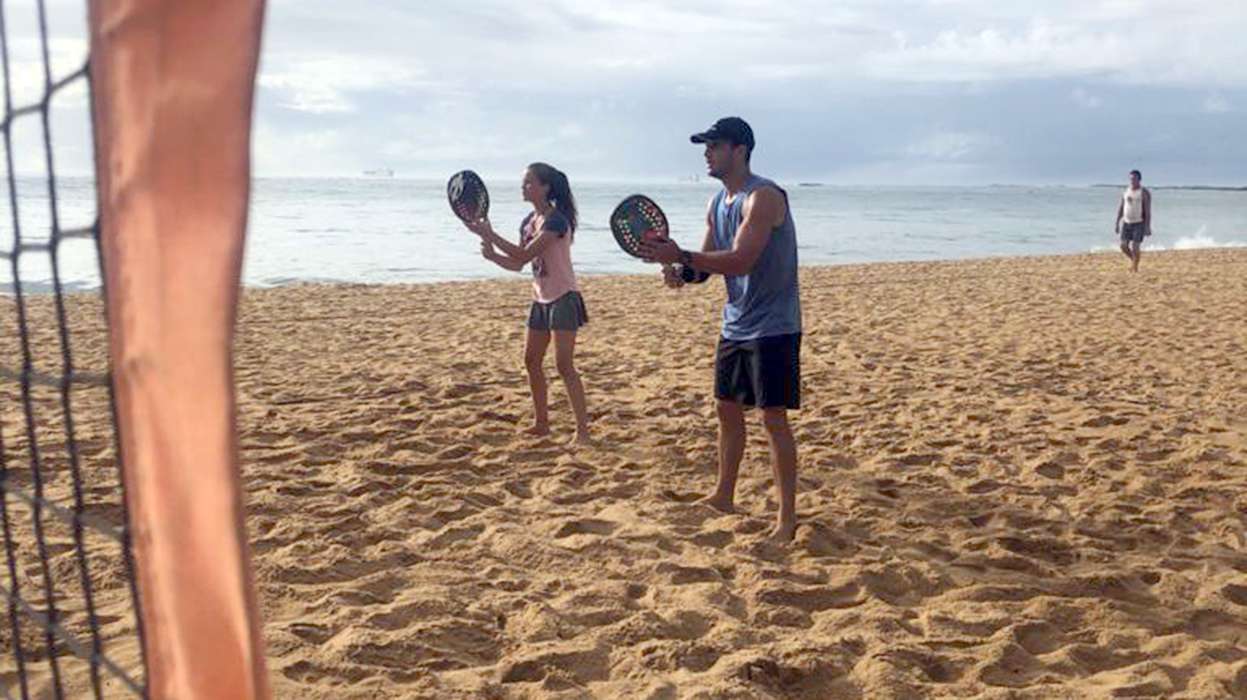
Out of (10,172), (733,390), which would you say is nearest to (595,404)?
(733,390)

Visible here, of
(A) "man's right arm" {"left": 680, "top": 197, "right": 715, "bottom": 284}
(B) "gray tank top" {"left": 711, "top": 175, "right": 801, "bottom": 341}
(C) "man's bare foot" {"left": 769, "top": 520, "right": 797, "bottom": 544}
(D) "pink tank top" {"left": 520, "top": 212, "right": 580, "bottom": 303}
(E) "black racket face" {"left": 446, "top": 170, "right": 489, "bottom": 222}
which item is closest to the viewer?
(B) "gray tank top" {"left": 711, "top": 175, "right": 801, "bottom": 341}

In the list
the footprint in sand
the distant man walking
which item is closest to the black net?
the footprint in sand

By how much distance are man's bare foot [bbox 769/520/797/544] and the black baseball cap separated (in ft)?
5.17

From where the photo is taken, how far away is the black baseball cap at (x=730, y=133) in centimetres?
419

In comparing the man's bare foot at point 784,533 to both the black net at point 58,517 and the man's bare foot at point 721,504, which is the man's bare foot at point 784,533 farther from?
the black net at point 58,517

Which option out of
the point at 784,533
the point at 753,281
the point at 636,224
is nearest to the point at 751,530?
the point at 784,533

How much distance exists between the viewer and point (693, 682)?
10.8 ft

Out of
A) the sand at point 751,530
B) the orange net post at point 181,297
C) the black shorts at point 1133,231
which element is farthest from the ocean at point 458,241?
the black shorts at point 1133,231

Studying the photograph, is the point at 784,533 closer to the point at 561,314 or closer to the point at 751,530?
the point at 751,530

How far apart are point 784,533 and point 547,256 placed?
6.42 feet

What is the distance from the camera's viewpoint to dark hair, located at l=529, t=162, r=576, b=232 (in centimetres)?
555

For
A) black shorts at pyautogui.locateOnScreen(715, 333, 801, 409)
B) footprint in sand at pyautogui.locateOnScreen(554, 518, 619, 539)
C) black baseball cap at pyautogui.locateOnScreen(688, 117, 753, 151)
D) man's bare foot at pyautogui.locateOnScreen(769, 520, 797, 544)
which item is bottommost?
footprint in sand at pyautogui.locateOnScreen(554, 518, 619, 539)

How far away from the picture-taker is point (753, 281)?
4301mm

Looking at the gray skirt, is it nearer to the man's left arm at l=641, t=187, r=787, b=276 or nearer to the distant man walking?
the man's left arm at l=641, t=187, r=787, b=276
